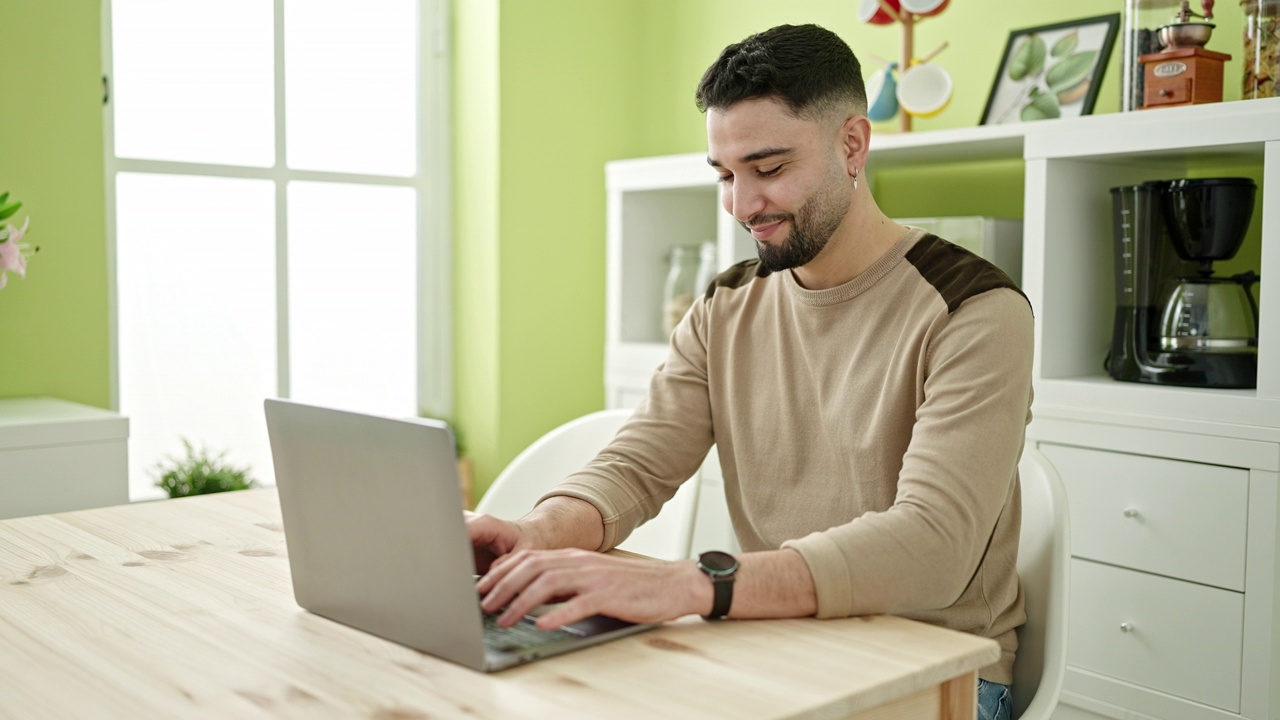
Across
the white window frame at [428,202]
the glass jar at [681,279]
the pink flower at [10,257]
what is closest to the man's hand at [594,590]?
the pink flower at [10,257]

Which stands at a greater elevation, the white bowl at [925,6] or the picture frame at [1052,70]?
the white bowl at [925,6]

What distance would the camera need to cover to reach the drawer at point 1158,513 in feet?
6.23

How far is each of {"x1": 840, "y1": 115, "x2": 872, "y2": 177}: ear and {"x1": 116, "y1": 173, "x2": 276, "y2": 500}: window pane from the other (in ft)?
6.59

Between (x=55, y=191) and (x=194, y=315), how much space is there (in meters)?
0.50

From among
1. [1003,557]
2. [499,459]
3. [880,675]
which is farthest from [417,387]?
[880,675]

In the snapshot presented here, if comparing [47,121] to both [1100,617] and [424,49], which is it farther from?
[1100,617]

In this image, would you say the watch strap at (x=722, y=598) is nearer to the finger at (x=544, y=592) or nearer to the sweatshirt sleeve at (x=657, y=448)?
the finger at (x=544, y=592)

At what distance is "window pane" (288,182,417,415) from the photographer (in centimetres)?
317

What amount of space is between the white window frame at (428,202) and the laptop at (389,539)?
2.13m

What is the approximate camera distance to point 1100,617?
6.87 feet

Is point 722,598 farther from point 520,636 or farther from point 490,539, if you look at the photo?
point 490,539

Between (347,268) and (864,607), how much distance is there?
245 centimetres

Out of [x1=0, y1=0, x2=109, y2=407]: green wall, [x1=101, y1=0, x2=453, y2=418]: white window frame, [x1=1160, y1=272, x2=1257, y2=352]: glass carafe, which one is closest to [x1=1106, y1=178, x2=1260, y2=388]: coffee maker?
[x1=1160, y1=272, x2=1257, y2=352]: glass carafe

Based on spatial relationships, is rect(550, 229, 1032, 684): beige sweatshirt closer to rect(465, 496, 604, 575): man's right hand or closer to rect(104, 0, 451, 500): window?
rect(465, 496, 604, 575): man's right hand
